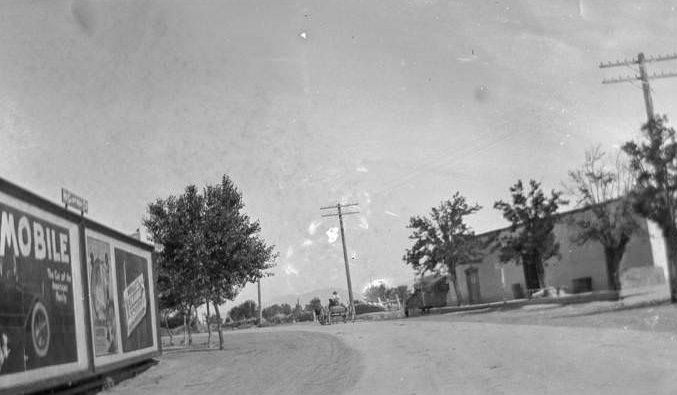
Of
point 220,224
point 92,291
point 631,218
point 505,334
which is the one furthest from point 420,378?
point 631,218

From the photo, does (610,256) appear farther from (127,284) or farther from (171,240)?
(127,284)

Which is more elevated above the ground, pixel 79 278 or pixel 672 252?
pixel 79 278

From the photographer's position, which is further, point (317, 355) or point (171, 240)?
point (171, 240)

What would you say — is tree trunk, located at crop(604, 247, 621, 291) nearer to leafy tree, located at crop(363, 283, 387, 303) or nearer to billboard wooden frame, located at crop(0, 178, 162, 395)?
billboard wooden frame, located at crop(0, 178, 162, 395)

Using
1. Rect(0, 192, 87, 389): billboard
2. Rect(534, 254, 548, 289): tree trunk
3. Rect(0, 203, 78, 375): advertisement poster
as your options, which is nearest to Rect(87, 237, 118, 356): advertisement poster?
Rect(0, 192, 87, 389): billboard

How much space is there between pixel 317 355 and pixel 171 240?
407 inches

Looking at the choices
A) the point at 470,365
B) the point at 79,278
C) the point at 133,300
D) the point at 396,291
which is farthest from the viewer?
the point at 396,291

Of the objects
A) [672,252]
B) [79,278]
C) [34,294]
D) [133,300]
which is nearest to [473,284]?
[672,252]

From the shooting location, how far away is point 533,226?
43.4 m

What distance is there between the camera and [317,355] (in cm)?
1964

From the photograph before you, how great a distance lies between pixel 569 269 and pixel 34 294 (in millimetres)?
38920

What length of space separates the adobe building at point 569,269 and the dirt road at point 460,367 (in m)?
16.3

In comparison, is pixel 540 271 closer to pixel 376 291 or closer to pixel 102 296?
pixel 102 296

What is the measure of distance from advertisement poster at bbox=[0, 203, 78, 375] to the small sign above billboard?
1.94ft
